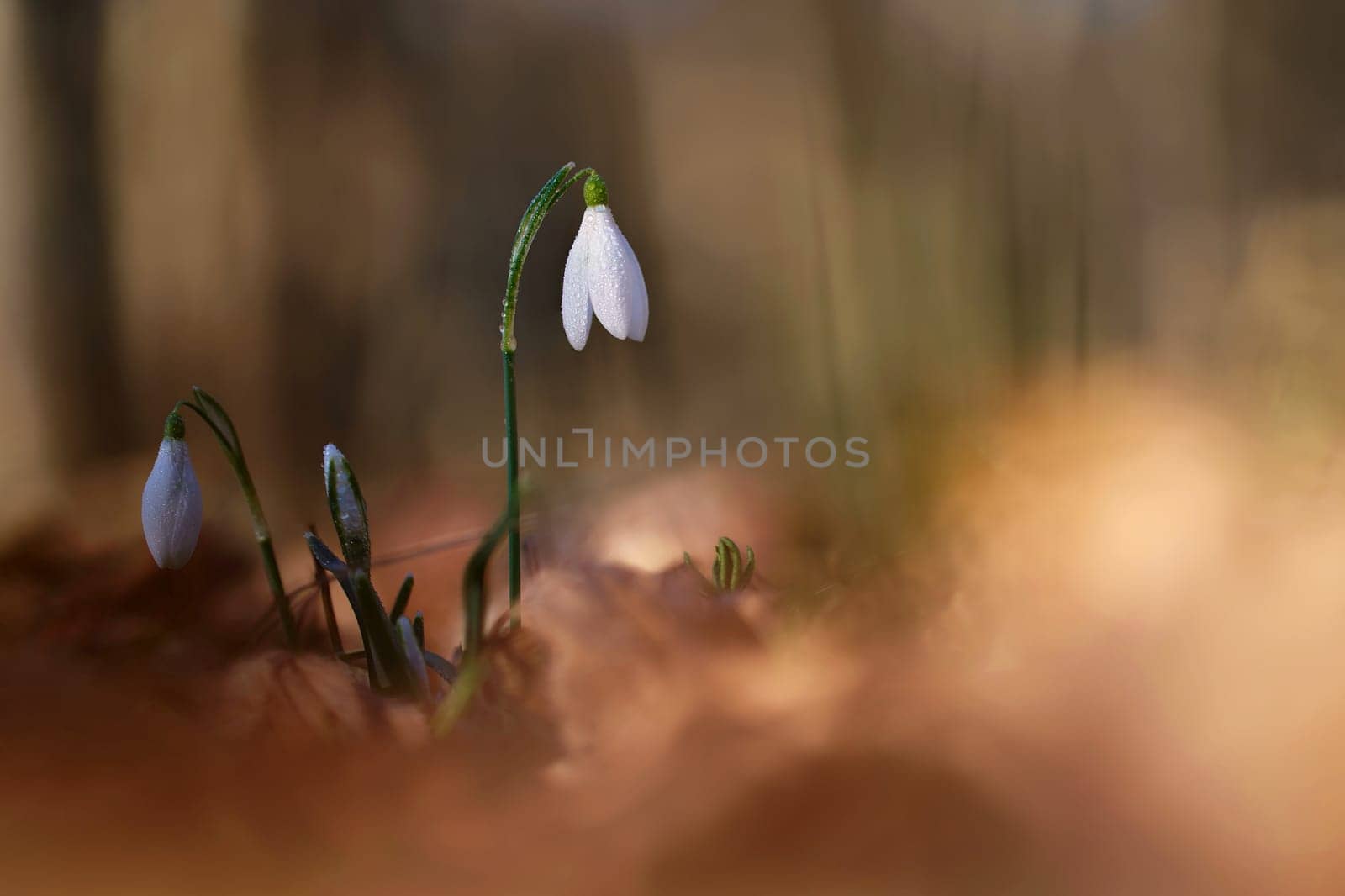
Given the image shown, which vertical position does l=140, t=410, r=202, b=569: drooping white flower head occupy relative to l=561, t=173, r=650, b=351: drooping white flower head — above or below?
below

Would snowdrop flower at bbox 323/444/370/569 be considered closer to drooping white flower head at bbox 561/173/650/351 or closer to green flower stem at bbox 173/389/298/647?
green flower stem at bbox 173/389/298/647

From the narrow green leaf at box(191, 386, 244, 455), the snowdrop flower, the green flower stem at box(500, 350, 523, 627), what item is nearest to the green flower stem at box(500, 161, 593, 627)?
the green flower stem at box(500, 350, 523, 627)

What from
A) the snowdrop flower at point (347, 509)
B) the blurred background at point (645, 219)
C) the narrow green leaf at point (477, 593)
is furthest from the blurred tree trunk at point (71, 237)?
the narrow green leaf at point (477, 593)

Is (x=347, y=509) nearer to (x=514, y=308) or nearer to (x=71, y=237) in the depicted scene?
(x=514, y=308)

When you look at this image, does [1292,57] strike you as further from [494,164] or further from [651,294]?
[494,164]

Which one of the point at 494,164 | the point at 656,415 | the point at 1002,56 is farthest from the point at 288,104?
the point at 1002,56

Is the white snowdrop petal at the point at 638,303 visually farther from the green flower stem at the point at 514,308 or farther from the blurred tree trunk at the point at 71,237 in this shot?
the blurred tree trunk at the point at 71,237
